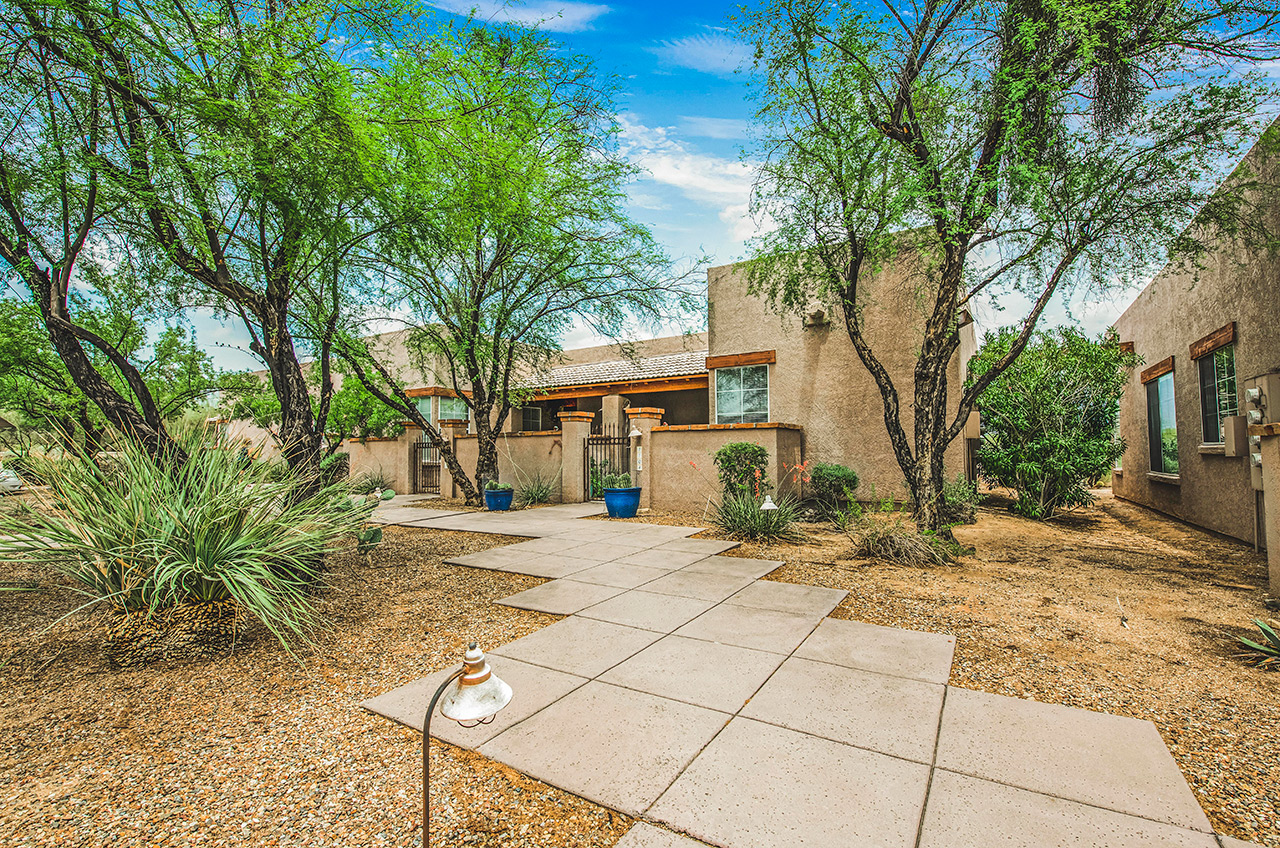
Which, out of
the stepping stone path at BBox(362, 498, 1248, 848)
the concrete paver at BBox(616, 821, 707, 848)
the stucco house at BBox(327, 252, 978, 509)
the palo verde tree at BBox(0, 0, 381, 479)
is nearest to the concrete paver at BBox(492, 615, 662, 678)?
the stepping stone path at BBox(362, 498, 1248, 848)

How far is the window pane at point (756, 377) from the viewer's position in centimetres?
1189

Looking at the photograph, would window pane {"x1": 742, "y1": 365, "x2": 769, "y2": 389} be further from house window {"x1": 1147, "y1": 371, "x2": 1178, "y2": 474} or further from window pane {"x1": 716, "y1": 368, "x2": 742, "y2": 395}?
house window {"x1": 1147, "y1": 371, "x2": 1178, "y2": 474}

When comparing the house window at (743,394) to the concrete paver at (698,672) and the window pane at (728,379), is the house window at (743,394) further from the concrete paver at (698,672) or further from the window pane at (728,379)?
the concrete paver at (698,672)

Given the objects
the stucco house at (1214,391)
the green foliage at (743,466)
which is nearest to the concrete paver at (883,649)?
the stucco house at (1214,391)

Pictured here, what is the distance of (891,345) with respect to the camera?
35.5ft

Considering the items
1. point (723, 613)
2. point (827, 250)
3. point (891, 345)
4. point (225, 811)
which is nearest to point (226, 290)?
point (225, 811)

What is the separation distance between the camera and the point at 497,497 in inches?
457

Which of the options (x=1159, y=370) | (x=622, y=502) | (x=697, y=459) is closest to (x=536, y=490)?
(x=622, y=502)

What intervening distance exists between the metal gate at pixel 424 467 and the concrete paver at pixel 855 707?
14288 mm

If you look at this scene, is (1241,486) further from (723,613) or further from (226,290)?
(226,290)

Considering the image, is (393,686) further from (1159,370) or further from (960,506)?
(1159,370)

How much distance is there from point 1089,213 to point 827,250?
2.87 meters

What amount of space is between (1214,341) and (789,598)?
7.73 m

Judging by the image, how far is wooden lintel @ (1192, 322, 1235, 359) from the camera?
7205 mm
